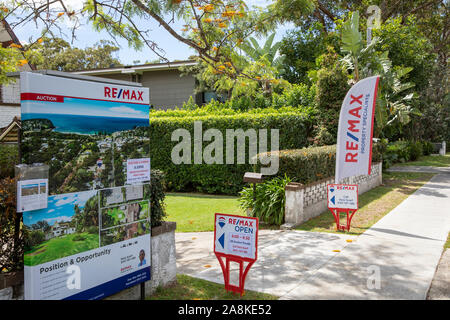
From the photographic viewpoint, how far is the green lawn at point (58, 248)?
3.47 meters

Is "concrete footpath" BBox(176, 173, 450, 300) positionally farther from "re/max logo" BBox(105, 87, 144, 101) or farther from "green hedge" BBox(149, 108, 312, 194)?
"green hedge" BBox(149, 108, 312, 194)

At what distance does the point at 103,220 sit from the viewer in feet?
13.5

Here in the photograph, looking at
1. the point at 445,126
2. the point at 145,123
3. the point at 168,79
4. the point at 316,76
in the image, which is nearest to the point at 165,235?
the point at 145,123

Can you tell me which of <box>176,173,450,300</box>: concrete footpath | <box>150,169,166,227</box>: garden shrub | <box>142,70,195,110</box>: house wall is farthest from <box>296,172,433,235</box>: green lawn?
<box>142,70,195,110</box>: house wall

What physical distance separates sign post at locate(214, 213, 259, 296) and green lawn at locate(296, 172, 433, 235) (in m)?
4.03

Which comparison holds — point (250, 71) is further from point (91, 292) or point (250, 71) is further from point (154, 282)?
point (91, 292)

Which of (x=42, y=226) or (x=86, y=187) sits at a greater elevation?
(x=86, y=187)

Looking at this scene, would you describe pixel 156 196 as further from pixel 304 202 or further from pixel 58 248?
pixel 304 202

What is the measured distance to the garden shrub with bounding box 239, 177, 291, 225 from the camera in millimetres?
9298

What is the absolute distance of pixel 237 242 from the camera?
5148mm

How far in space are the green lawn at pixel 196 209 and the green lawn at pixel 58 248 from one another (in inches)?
205

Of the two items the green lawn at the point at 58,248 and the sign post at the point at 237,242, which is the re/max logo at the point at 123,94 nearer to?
the green lawn at the point at 58,248

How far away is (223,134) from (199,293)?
983cm

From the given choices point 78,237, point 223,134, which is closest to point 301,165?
point 223,134
